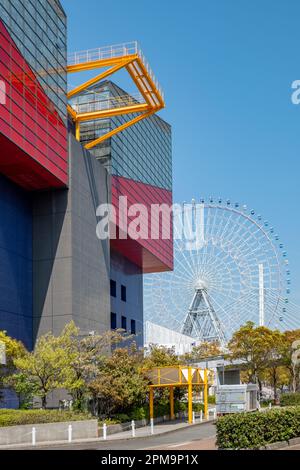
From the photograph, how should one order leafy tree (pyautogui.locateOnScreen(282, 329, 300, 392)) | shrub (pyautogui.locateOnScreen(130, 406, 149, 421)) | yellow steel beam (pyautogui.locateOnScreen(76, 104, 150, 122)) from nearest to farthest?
shrub (pyautogui.locateOnScreen(130, 406, 149, 421)) < yellow steel beam (pyautogui.locateOnScreen(76, 104, 150, 122)) < leafy tree (pyautogui.locateOnScreen(282, 329, 300, 392))

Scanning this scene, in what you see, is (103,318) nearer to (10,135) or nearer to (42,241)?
(42,241)

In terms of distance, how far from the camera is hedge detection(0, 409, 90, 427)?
101 ft

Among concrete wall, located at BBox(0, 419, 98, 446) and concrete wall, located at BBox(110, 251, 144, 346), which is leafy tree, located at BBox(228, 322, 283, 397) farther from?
concrete wall, located at BBox(0, 419, 98, 446)

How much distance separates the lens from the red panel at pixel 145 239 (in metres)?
56.9

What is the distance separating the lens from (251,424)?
2117 cm

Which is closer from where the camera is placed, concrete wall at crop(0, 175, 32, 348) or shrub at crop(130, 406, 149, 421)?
shrub at crop(130, 406, 149, 421)

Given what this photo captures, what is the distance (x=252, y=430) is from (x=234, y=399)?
79.4 feet

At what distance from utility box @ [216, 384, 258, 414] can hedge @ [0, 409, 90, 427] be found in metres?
13.2

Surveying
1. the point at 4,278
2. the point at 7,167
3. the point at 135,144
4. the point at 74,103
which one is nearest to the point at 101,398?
the point at 4,278

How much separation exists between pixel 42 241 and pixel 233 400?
15388 millimetres

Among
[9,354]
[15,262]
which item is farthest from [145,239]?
[9,354]

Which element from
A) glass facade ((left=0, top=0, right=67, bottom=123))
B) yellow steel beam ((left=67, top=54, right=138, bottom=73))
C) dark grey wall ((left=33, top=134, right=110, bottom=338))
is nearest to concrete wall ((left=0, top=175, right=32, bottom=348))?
dark grey wall ((left=33, top=134, right=110, bottom=338))

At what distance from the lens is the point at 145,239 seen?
62.2m

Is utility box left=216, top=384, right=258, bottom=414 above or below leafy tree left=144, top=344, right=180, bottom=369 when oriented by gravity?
below
